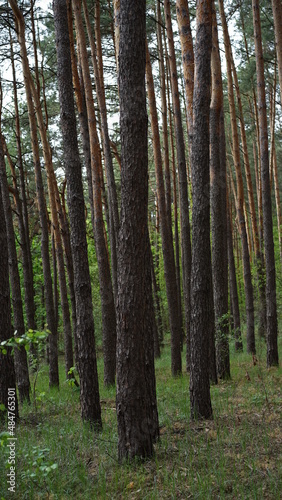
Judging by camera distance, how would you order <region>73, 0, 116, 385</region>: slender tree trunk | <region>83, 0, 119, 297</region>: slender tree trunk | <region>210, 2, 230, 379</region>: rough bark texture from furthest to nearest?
<region>83, 0, 119, 297</region>: slender tree trunk, <region>73, 0, 116, 385</region>: slender tree trunk, <region>210, 2, 230, 379</region>: rough bark texture

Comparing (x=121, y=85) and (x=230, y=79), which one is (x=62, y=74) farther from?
(x=230, y=79)

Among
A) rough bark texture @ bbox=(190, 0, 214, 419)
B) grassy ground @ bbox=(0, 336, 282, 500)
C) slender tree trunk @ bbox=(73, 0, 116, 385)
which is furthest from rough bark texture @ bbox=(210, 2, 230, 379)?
rough bark texture @ bbox=(190, 0, 214, 419)

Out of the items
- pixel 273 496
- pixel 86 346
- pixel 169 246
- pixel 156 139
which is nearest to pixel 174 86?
pixel 156 139

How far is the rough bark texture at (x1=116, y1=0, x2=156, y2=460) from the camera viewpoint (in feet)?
16.3

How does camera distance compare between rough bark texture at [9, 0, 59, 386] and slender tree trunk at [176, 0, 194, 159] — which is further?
rough bark texture at [9, 0, 59, 386]

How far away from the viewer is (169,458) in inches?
198

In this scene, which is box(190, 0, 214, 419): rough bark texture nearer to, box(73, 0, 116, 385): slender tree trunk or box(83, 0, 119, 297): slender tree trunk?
box(73, 0, 116, 385): slender tree trunk

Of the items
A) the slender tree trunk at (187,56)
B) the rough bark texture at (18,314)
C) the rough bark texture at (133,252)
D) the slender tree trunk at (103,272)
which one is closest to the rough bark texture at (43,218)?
the slender tree trunk at (103,272)

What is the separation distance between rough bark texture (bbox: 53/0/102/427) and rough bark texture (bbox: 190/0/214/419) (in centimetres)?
139

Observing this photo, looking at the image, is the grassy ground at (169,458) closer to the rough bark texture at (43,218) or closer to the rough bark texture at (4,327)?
the rough bark texture at (4,327)

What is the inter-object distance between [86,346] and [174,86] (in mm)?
7361

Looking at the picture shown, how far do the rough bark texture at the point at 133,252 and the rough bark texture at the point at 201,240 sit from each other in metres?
1.46

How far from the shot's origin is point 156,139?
40.4ft

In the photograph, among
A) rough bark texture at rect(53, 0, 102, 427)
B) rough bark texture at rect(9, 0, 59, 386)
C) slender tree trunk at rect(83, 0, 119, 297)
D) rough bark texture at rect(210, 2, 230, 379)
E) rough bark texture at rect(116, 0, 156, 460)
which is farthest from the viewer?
slender tree trunk at rect(83, 0, 119, 297)
